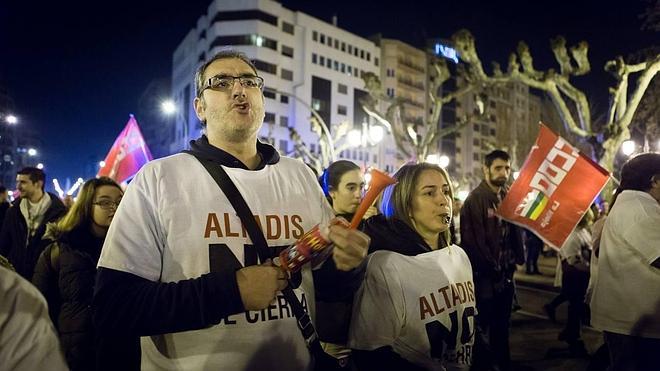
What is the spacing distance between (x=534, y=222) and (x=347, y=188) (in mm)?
2870

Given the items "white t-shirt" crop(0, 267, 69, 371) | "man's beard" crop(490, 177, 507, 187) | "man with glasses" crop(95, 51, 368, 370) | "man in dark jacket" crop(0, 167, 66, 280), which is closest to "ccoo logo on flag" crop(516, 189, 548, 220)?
"man's beard" crop(490, 177, 507, 187)

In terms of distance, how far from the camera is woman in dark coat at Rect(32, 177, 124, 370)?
391cm

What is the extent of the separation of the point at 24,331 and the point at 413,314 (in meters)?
1.94

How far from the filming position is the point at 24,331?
1.19m

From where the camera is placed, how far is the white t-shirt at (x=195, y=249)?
1.93 m

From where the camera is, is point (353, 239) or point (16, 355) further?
point (353, 239)

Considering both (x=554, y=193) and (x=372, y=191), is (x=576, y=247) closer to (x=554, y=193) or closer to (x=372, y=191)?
(x=554, y=193)

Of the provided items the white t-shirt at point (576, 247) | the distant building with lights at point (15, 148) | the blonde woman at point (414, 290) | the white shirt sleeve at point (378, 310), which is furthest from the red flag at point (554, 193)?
the distant building with lights at point (15, 148)

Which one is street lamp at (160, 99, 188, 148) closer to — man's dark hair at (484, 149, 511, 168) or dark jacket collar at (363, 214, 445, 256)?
man's dark hair at (484, 149, 511, 168)

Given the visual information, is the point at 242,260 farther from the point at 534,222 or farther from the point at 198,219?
the point at 534,222

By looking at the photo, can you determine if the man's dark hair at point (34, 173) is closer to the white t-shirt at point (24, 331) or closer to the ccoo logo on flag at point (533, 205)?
the ccoo logo on flag at point (533, 205)

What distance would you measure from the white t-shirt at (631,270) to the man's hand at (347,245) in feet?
8.71

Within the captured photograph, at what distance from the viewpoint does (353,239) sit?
181 centimetres

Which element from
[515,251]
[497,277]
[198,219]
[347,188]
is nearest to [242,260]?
[198,219]
